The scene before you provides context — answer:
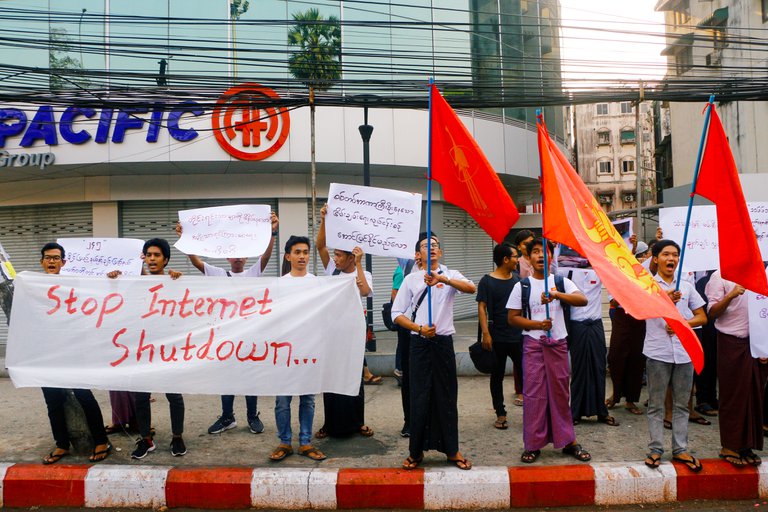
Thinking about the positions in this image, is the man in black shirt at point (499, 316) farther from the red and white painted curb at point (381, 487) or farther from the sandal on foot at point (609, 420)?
the red and white painted curb at point (381, 487)

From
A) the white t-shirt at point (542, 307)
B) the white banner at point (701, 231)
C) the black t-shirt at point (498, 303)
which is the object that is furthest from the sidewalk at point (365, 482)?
the white banner at point (701, 231)

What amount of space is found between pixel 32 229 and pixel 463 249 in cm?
973

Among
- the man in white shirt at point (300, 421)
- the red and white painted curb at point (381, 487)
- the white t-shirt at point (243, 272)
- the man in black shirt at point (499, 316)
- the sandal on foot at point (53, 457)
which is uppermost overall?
the white t-shirt at point (243, 272)

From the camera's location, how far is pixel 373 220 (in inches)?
177

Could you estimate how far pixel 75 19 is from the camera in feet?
35.8

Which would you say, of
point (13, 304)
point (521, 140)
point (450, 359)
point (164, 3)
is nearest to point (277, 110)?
point (164, 3)

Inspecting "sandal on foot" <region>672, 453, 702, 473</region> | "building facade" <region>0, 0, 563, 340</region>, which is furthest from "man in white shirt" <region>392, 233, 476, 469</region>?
"building facade" <region>0, 0, 563, 340</region>

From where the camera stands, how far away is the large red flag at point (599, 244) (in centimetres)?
323

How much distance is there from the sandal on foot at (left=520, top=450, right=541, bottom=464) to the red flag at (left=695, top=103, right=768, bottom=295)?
1.85 metres

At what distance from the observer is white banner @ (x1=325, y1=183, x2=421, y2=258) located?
447 cm

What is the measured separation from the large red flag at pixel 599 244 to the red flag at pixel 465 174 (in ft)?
1.14

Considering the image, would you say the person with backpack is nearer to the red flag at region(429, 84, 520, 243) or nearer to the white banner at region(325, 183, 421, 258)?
the red flag at region(429, 84, 520, 243)

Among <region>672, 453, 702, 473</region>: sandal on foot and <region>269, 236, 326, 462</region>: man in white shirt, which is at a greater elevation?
<region>269, 236, 326, 462</region>: man in white shirt

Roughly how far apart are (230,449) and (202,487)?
727 mm
